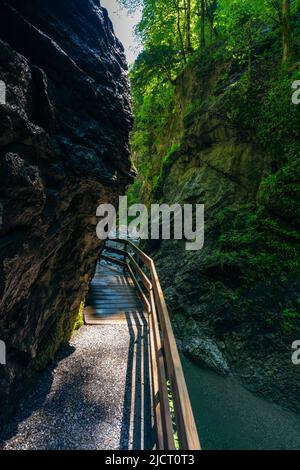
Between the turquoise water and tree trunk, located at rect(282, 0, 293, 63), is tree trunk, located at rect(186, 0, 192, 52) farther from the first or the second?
the turquoise water

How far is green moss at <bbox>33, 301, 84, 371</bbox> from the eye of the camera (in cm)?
428

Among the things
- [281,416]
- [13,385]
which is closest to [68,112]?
[13,385]

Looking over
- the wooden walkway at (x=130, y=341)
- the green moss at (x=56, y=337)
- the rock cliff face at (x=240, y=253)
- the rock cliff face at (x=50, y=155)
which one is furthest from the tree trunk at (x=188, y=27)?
the green moss at (x=56, y=337)

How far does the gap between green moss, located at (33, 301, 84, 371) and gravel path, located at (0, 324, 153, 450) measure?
0.56ft

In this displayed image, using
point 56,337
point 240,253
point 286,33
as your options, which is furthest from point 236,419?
point 286,33

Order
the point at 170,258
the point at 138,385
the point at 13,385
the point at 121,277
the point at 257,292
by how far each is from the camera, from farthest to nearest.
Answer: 1. the point at 170,258
2. the point at 121,277
3. the point at 257,292
4. the point at 138,385
5. the point at 13,385

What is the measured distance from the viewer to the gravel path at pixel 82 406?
3156 mm

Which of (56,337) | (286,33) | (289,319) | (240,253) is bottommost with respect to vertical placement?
(289,319)

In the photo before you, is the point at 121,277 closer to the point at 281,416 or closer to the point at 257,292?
the point at 257,292

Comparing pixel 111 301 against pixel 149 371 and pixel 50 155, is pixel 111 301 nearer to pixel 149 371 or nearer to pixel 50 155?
pixel 149 371

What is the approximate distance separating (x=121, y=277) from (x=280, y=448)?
689 centimetres

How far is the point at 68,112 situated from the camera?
145 inches

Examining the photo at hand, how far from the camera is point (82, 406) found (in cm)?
372

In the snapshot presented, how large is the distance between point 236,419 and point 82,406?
4.44 meters
